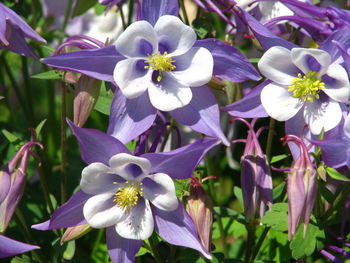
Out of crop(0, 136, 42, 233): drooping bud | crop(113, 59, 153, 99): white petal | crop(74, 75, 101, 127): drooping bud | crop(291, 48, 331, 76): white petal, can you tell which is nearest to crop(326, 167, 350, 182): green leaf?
crop(291, 48, 331, 76): white petal

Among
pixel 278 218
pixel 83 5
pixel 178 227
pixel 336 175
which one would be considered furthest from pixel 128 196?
pixel 83 5

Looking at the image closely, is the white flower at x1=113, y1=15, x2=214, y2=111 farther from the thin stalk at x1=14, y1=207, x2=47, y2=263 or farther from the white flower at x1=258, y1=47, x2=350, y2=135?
the thin stalk at x1=14, y1=207, x2=47, y2=263

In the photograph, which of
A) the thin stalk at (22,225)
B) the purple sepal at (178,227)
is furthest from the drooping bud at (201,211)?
the thin stalk at (22,225)

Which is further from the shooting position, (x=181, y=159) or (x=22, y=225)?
(x=22, y=225)

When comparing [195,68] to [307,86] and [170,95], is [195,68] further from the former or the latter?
[307,86]

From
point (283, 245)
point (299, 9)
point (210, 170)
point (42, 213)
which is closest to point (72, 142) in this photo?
point (42, 213)

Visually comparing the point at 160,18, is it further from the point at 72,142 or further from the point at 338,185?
the point at 72,142

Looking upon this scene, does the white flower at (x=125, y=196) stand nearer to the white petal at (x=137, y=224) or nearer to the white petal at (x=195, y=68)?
the white petal at (x=137, y=224)
